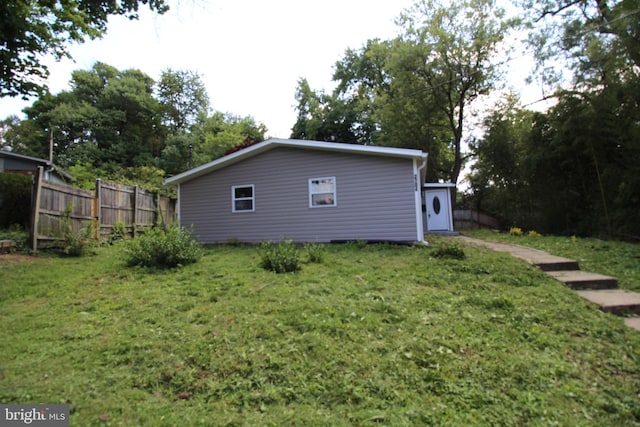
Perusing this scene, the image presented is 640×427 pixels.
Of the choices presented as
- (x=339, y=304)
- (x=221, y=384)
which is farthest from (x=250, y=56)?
(x=221, y=384)

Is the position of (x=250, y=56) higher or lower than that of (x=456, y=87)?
lower

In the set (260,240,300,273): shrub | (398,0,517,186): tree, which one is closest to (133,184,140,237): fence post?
(260,240,300,273): shrub

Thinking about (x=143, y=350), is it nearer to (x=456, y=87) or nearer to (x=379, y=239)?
(x=379, y=239)

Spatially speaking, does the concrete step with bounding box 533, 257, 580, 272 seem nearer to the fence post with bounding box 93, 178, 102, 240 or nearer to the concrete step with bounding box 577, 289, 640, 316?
the concrete step with bounding box 577, 289, 640, 316

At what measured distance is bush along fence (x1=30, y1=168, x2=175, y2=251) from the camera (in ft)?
22.6

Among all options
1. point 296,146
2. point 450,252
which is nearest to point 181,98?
point 296,146

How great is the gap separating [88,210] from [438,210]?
11.5m

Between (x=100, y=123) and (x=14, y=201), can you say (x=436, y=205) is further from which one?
(x=100, y=123)

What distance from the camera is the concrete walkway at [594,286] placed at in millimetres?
3864

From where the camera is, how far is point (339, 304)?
12.4 feet

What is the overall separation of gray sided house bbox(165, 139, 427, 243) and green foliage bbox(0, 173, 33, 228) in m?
4.12

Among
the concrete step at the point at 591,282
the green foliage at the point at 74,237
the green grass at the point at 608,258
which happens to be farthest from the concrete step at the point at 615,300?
the green foliage at the point at 74,237

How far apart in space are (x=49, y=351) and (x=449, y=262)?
18.5 ft

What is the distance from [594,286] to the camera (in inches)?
186
